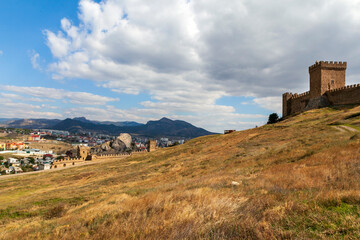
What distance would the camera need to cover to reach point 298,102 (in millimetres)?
55781

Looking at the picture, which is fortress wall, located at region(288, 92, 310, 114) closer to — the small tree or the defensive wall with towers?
the defensive wall with towers

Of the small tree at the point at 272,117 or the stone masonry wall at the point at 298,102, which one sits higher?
the stone masonry wall at the point at 298,102

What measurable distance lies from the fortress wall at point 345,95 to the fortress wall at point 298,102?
604cm

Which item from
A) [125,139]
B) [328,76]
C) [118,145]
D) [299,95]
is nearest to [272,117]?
[299,95]

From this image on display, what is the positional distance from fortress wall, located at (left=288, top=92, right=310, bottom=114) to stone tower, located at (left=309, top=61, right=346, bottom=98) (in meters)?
4.53

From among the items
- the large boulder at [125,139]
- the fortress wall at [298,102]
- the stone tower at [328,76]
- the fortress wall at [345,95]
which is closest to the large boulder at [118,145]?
the large boulder at [125,139]

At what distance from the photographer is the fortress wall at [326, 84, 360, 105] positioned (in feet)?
129

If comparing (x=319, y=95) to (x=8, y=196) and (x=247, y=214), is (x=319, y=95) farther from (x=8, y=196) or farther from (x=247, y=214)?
(x=8, y=196)

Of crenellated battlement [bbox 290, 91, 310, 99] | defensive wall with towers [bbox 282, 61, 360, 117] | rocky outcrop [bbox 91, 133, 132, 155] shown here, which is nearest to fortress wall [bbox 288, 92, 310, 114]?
crenellated battlement [bbox 290, 91, 310, 99]

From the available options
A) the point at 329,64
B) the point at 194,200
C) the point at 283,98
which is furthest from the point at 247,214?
the point at 283,98

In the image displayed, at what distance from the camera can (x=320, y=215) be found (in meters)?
4.69

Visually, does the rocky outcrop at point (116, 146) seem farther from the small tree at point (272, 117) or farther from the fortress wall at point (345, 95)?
the fortress wall at point (345, 95)

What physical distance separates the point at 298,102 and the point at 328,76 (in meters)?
11.0

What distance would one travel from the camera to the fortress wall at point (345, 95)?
3944 cm
